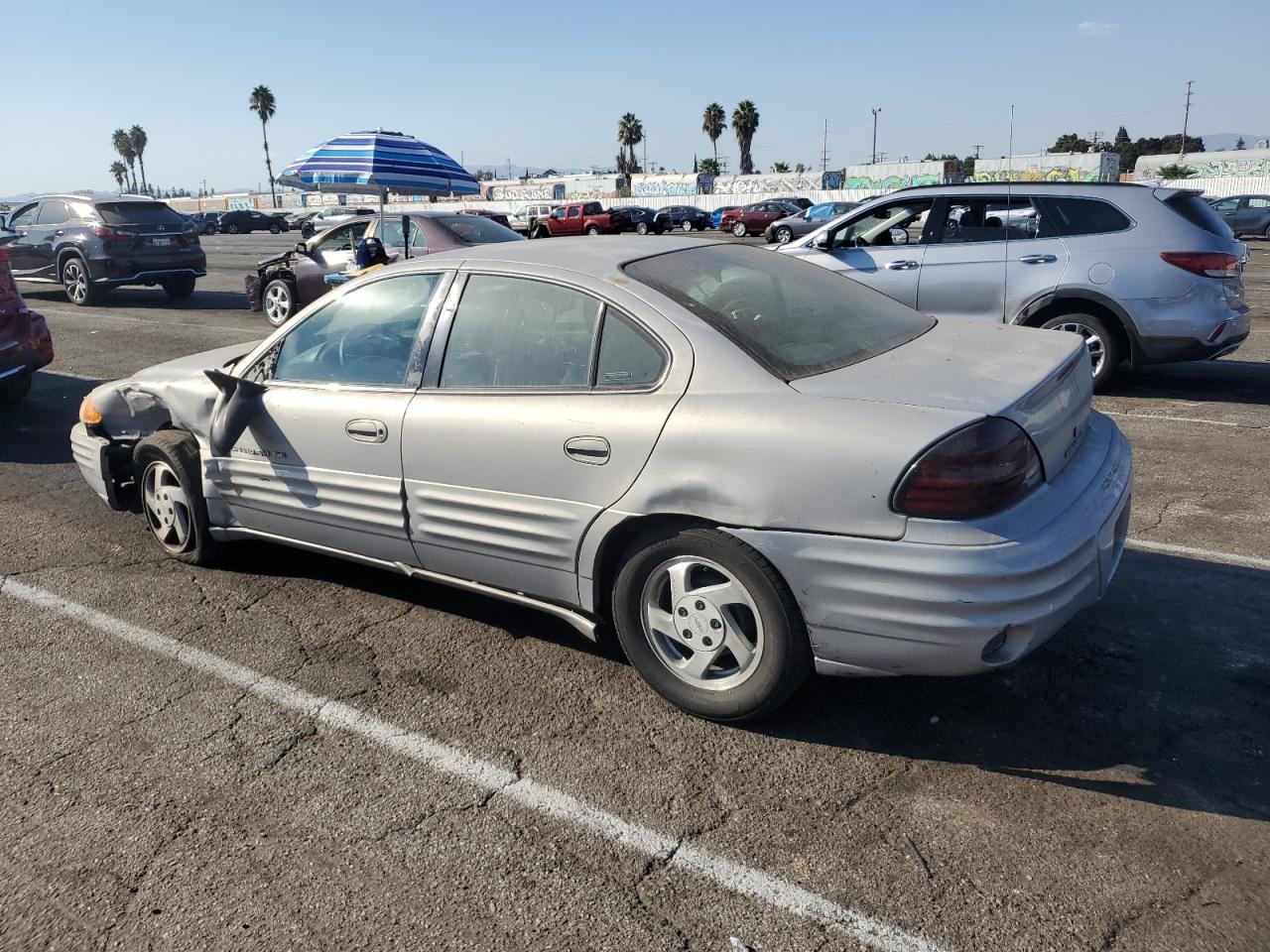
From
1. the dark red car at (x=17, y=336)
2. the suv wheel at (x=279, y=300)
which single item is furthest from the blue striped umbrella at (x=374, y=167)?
the dark red car at (x=17, y=336)

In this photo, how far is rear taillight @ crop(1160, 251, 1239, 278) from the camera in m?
7.45

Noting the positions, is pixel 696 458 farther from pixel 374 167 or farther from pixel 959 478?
pixel 374 167

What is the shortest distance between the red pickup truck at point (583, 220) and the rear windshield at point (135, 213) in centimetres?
2336

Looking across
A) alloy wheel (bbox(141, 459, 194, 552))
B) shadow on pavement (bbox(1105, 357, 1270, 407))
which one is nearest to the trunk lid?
alloy wheel (bbox(141, 459, 194, 552))

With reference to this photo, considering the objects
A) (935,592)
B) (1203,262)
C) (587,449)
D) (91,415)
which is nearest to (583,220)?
(1203,262)

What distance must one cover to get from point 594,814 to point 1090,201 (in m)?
6.98

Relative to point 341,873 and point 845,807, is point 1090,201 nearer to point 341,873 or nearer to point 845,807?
point 845,807

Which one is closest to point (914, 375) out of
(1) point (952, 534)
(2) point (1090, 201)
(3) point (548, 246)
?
(1) point (952, 534)

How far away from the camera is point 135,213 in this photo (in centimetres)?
1627

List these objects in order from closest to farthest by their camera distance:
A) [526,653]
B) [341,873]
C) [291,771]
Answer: [341,873] → [291,771] → [526,653]

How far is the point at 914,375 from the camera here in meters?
3.18

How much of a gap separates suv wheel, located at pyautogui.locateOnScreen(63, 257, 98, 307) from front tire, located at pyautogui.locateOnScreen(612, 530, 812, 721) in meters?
16.1

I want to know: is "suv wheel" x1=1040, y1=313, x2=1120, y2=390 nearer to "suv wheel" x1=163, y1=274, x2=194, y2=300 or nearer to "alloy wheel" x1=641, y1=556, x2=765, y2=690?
"alloy wheel" x1=641, y1=556, x2=765, y2=690

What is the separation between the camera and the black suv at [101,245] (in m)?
16.0
